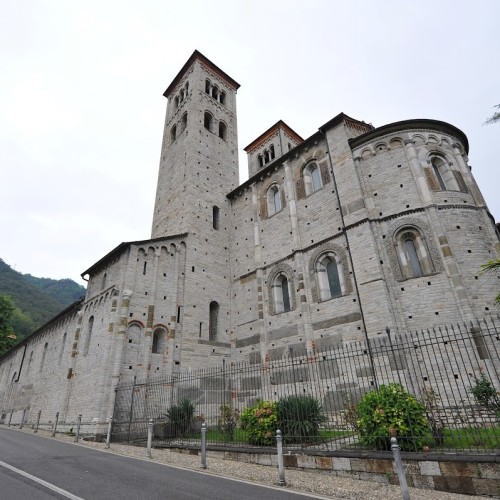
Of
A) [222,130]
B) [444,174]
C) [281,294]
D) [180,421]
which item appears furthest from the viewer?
[222,130]

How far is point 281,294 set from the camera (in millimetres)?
18219

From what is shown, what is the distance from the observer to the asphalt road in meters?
5.20

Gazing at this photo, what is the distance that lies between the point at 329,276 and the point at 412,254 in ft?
13.0

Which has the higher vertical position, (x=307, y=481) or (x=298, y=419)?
(x=298, y=419)

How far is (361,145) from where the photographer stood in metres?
17.1

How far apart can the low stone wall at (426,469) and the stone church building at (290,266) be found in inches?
272

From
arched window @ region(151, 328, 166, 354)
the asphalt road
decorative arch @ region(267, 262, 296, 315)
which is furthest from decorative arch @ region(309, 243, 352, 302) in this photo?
the asphalt road

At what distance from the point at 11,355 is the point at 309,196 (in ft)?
112

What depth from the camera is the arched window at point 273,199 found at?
2086cm

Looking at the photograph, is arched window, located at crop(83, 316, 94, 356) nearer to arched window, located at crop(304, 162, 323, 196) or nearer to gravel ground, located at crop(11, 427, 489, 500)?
gravel ground, located at crop(11, 427, 489, 500)

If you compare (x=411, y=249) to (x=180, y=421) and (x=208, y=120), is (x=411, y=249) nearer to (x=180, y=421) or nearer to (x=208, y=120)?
(x=180, y=421)

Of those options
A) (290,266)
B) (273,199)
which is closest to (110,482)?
(290,266)

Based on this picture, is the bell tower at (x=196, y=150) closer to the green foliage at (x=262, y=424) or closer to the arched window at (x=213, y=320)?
the arched window at (x=213, y=320)

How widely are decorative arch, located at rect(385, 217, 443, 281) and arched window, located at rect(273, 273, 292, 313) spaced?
5728 mm
